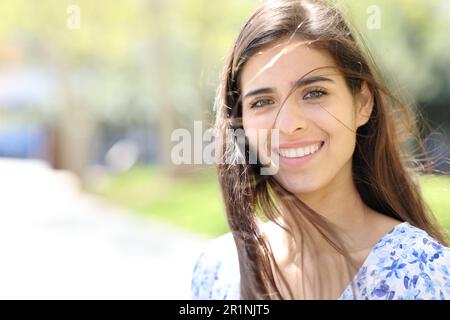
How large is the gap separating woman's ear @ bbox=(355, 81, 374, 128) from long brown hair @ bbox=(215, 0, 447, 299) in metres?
0.01

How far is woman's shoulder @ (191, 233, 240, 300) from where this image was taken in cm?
122

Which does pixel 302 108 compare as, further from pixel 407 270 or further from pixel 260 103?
pixel 407 270

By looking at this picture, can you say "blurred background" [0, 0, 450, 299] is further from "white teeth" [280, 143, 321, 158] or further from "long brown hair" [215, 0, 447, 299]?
"white teeth" [280, 143, 321, 158]

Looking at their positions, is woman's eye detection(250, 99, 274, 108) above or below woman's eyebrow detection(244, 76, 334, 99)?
below

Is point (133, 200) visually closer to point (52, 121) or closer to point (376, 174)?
point (52, 121)

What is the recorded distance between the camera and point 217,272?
1271mm

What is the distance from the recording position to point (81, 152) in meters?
8.96

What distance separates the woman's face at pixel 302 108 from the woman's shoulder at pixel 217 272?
228mm

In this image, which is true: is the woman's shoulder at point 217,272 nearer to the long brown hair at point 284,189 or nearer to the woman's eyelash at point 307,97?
the long brown hair at point 284,189

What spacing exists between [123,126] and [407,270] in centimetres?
1082

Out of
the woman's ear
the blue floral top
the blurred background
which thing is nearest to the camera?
the blue floral top

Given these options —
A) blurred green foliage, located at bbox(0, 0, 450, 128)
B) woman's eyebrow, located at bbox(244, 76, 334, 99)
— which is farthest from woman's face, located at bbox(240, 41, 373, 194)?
blurred green foliage, located at bbox(0, 0, 450, 128)
